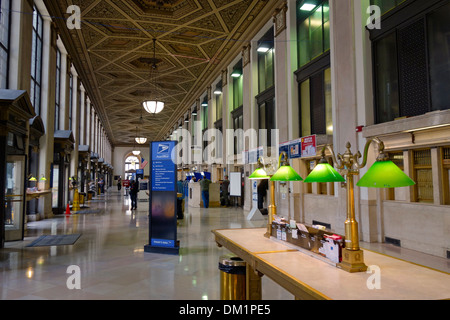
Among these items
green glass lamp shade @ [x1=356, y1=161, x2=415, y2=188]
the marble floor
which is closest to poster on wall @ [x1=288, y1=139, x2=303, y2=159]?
the marble floor

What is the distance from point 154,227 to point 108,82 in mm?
16520

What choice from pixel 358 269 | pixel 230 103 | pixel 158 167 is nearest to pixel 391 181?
pixel 358 269

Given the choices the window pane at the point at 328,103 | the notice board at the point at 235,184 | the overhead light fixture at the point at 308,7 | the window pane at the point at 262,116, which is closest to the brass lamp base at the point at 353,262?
the window pane at the point at 328,103

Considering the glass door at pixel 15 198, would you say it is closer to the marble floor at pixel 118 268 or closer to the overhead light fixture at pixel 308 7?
the marble floor at pixel 118 268

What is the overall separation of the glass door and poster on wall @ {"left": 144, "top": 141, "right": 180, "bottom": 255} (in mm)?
3196

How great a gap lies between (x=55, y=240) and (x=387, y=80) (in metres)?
8.20

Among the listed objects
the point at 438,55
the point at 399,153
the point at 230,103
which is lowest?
the point at 399,153

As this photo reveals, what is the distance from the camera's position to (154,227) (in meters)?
6.47

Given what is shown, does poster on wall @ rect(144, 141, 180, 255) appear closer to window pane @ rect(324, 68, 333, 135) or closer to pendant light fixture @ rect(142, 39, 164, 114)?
window pane @ rect(324, 68, 333, 135)

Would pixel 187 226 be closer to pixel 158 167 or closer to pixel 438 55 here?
pixel 158 167

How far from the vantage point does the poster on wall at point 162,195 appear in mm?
6352

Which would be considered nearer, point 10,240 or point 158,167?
point 158,167

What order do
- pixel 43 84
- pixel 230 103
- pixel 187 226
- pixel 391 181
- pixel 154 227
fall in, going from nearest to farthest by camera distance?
1. pixel 391 181
2. pixel 154 227
3. pixel 187 226
4. pixel 43 84
5. pixel 230 103

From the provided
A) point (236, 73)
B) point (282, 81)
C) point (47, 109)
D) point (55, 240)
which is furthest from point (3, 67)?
point (236, 73)
